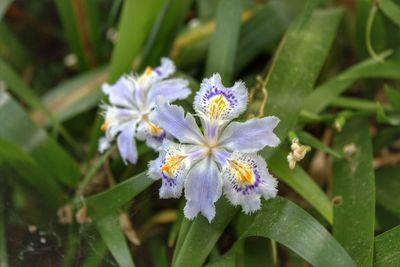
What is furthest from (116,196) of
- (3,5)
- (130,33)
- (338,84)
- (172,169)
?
(3,5)

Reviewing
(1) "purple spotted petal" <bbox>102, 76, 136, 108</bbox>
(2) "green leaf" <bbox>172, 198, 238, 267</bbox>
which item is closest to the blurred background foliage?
(2) "green leaf" <bbox>172, 198, 238, 267</bbox>

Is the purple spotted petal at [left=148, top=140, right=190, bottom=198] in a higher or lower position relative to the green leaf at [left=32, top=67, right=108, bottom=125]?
lower

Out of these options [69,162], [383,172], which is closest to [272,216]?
[383,172]

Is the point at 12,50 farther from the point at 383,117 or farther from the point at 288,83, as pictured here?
the point at 383,117

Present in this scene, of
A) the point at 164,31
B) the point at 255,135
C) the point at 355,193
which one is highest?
the point at 164,31

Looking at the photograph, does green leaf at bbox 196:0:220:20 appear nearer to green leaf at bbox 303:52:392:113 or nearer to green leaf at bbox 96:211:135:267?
green leaf at bbox 303:52:392:113

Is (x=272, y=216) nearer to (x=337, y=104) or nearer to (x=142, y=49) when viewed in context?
(x=337, y=104)
